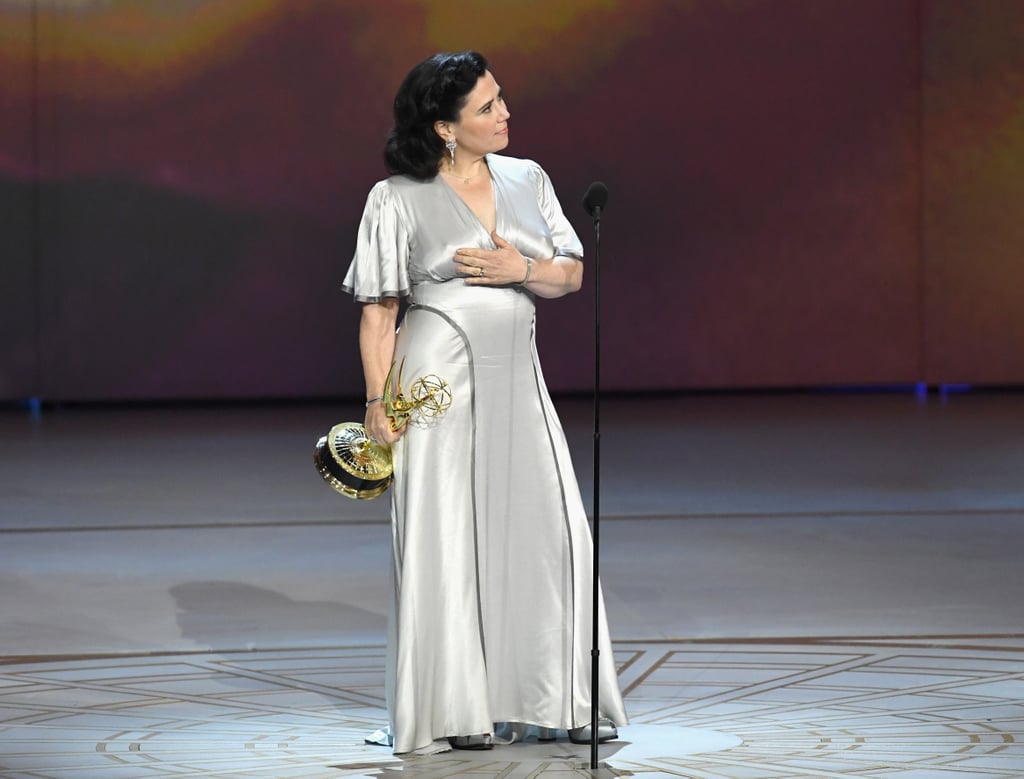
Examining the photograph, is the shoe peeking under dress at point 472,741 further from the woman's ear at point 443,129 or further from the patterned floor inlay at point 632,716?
the woman's ear at point 443,129

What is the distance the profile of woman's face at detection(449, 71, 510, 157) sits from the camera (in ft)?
13.4

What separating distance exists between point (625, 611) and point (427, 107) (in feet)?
7.66

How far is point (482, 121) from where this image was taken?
13.5 ft

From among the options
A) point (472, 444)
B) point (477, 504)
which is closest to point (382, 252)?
point (472, 444)

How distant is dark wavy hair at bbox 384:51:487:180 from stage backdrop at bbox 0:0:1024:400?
373 inches

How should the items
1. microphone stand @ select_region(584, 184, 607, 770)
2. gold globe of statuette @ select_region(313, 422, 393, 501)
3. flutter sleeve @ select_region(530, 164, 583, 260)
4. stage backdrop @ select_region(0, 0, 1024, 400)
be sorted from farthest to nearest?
1. stage backdrop @ select_region(0, 0, 1024, 400)
2. flutter sleeve @ select_region(530, 164, 583, 260)
3. gold globe of statuette @ select_region(313, 422, 393, 501)
4. microphone stand @ select_region(584, 184, 607, 770)

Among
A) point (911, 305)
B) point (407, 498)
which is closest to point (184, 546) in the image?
point (407, 498)

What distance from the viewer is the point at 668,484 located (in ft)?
30.4

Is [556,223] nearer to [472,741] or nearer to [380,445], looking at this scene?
[380,445]

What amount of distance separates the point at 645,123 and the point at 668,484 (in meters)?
Result: 5.47

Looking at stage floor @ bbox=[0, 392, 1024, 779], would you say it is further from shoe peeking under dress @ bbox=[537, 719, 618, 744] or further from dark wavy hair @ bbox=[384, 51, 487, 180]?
dark wavy hair @ bbox=[384, 51, 487, 180]

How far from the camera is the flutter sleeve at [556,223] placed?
4289mm

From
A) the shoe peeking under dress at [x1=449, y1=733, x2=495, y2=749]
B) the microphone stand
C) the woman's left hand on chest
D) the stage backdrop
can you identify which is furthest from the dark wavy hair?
the stage backdrop

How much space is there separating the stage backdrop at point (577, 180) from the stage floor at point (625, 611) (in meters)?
2.58
